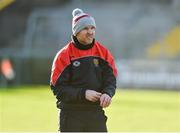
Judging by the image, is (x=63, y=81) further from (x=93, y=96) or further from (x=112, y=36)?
(x=112, y=36)

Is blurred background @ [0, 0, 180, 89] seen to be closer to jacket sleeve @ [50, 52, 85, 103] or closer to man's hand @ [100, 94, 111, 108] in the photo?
jacket sleeve @ [50, 52, 85, 103]

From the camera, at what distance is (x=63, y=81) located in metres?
5.98

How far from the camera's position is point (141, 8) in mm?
29703

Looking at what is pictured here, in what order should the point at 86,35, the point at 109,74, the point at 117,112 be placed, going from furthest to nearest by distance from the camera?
the point at 117,112 → the point at 109,74 → the point at 86,35

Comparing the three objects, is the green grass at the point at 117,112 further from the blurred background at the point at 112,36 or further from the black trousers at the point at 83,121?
the black trousers at the point at 83,121

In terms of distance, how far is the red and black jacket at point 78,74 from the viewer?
5.97 m

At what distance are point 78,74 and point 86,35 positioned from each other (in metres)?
0.34

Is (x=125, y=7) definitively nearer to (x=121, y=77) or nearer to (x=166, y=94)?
(x=121, y=77)

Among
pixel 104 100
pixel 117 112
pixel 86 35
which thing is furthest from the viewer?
pixel 117 112

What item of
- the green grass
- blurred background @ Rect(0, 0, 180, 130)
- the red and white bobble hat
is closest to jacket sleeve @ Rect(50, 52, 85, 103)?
the red and white bobble hat

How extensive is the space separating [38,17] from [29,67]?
12.6 ft

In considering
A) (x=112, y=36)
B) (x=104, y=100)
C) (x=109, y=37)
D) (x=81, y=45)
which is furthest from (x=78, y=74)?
(x=112, y=36)

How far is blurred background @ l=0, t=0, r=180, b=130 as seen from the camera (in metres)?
24.2

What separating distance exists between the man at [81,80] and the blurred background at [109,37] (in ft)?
57.6
